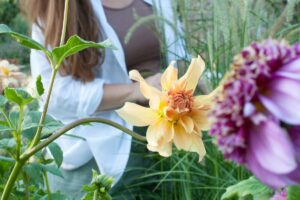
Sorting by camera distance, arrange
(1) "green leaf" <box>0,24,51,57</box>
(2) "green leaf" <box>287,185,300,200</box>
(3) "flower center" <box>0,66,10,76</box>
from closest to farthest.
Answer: (2) "green leaf" <box>287,185,300,200</box>
(1) "green leaf" <box>0,24,51,57</box>
(3) "flower center" <box>0,66,10,76</box>

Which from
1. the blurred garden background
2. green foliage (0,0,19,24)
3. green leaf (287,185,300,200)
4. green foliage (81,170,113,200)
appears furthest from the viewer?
green foliage (0,0,19,24)

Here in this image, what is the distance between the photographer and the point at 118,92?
5.73 ft

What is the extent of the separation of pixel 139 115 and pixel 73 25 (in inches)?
43.6

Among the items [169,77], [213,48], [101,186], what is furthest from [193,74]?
[213,48]

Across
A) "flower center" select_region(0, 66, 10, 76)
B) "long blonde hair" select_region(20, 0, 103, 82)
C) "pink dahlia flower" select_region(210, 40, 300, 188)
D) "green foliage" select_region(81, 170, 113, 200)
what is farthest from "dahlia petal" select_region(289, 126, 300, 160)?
"long blonde hair" select_region(20, 0, 103, 82)

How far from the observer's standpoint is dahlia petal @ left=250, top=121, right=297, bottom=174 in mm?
259

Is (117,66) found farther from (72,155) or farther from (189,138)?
(189,138)

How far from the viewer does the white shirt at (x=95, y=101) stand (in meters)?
1.71

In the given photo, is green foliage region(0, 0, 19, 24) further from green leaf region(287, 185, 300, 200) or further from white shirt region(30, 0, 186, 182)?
green leaf region(287, 185, 300, 200)

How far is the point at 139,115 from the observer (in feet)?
2.02

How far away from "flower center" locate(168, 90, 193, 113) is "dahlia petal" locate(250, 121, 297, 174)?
338 mm

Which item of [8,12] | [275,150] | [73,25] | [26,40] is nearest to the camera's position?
[275,150]

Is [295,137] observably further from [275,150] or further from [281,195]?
[281,195]

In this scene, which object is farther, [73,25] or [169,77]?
[73,25]
